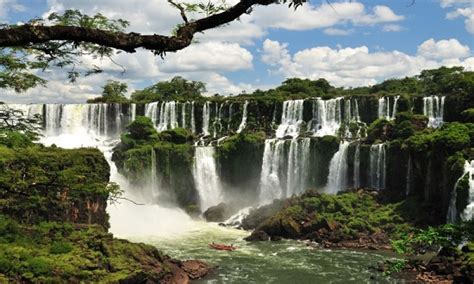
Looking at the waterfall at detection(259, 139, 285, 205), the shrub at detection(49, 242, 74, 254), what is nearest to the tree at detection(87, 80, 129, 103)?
the waterfall at detection(259, 139, 285, 205)

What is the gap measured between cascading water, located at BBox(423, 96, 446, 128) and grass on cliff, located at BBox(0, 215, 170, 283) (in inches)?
1060

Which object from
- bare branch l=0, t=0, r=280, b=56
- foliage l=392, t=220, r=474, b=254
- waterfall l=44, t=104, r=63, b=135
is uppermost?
bare branch l=0, t=0, r=280, b=56

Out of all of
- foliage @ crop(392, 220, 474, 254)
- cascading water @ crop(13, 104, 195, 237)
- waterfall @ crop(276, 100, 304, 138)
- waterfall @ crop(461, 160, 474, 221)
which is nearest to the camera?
foliage @ crop(392, 220, 474, 254)

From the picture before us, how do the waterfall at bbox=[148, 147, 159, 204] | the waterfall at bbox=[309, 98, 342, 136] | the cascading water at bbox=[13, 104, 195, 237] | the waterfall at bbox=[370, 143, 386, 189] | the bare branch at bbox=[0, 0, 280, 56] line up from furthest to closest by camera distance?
the waterfall at bbox=[309, 98, 342, 136], the waterfall at bbox=[148, 147, 159, 204], the cascading water at bbox=[13, 104, 195, 237], the waterfall at bbox=[370, 143, 386, 189], the bare branch at bbox=[0, 0, 280, 56]

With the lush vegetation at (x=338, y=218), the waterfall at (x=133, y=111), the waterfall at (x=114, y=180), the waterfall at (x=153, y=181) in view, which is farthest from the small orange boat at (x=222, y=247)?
the waterfall at (x=133, y=111)

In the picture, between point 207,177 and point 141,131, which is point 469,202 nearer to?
point 207,177

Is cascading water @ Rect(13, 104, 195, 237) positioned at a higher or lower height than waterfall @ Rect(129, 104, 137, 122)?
lower

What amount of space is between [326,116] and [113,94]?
2404 centimetres

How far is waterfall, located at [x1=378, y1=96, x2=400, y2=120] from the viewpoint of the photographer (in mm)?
44062

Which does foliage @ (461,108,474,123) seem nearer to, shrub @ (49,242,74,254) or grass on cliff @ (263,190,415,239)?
grass on cliff @ (263,190,415,239)

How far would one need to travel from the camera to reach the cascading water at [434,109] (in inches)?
1639

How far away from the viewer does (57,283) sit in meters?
17.0

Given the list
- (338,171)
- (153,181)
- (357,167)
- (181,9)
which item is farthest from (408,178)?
(181,9)

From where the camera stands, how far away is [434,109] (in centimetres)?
4222
